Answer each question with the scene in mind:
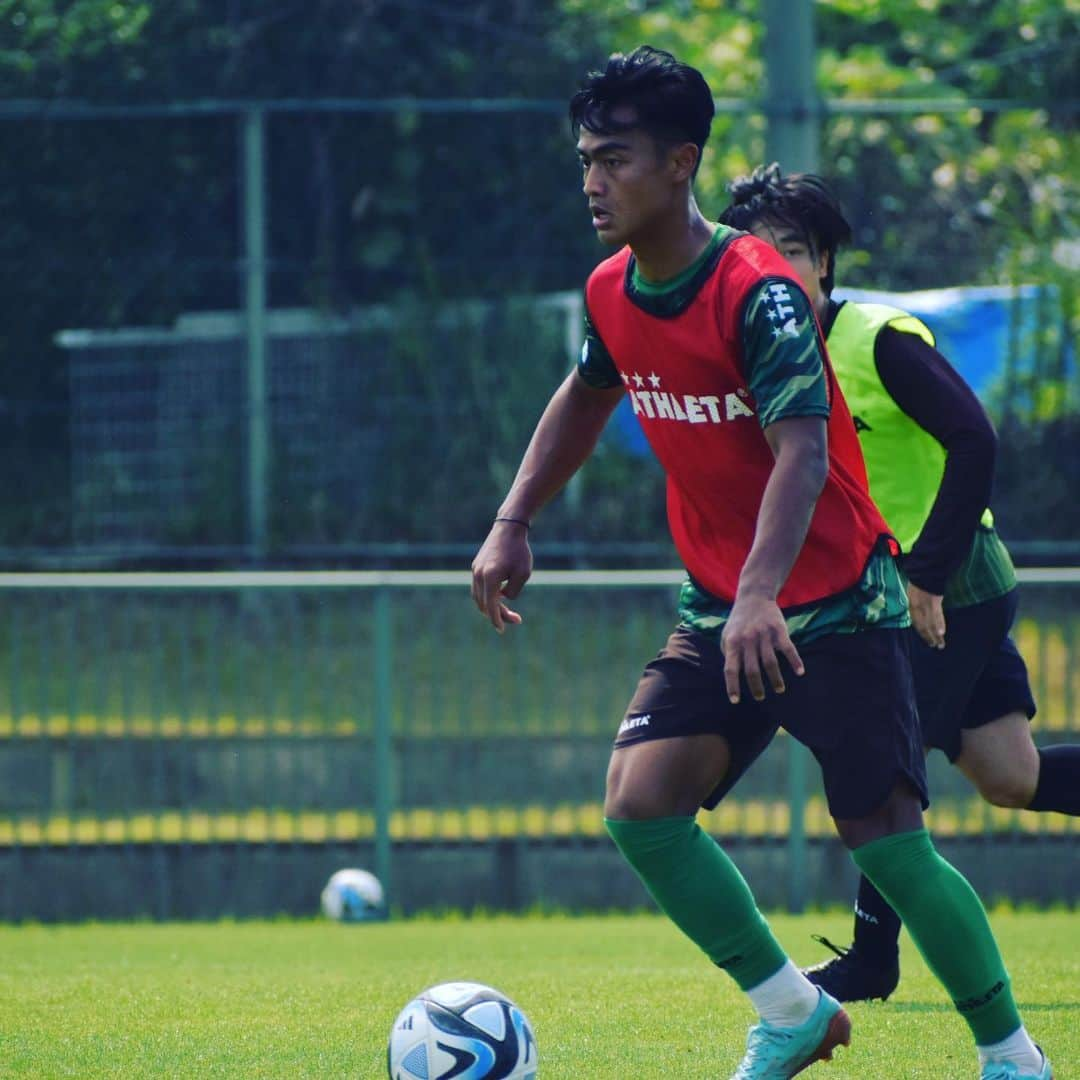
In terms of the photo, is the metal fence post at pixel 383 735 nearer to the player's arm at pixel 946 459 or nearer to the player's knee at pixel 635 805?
the player's arm at pixel 946 459

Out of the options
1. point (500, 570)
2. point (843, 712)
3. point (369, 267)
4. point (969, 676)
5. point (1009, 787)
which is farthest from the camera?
point (369, 267)

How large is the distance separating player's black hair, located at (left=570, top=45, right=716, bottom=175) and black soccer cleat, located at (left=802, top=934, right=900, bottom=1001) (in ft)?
7.58

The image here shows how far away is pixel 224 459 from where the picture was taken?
35.2 ft

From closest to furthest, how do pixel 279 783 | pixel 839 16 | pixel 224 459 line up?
pixel 279 783, pixel 224 459, pixel 839 16

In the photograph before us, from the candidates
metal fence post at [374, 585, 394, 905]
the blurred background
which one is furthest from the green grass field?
the blurred background

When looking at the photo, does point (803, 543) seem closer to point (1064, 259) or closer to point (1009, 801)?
point (1009, 801)

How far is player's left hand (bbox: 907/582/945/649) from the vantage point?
5035mm

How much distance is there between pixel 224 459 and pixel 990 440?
6.26 m

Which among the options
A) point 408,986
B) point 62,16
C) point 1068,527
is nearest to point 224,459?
point 62,16

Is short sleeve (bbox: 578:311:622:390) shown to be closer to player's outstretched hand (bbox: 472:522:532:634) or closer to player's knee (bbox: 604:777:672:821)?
player's outstretched hand (bbox: 472:522:532:634)

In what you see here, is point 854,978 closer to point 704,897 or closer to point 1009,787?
point 1009,787

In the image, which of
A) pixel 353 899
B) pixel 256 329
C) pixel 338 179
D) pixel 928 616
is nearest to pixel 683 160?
pixel 928 616

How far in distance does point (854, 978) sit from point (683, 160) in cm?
234

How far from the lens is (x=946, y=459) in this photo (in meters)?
5.09
